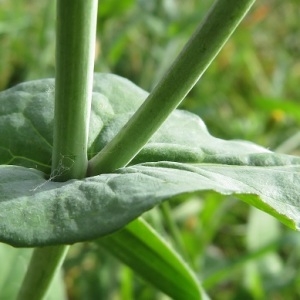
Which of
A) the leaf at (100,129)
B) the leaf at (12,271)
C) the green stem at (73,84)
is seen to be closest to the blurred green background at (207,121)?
the leaf at (12,271)

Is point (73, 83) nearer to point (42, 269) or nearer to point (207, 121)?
point (42, 269)

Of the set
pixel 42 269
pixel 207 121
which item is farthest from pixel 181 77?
pixel 207 121

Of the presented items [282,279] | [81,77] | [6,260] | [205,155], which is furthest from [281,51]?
[81,77]

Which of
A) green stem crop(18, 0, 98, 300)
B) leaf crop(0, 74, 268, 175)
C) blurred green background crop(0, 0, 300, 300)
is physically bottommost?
blurred green background crop(0, 0, 300, 300)

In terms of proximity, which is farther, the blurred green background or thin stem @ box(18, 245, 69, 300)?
the blurred green background

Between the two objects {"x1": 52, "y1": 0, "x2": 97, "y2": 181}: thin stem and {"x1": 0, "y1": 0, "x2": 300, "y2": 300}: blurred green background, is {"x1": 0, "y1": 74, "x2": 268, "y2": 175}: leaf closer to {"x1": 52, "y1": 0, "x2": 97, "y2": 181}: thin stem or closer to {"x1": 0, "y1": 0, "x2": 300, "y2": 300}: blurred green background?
{"x1": 52, "y1": 0, "x2": 97, "y2": 181}: thin stem

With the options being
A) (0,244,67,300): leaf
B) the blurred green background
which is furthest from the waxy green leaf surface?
the blurred green background
